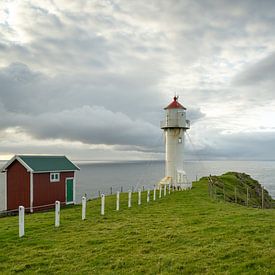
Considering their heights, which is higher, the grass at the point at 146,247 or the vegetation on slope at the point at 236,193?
the grass at the point at 146,247

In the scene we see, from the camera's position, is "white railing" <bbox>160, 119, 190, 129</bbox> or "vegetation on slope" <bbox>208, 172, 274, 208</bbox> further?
"white railing" <bbox>160, 119, 190, 129</bbox>

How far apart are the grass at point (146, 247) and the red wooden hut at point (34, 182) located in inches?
418

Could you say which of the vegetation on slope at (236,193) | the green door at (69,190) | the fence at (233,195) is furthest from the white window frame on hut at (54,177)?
the vegetation on slope at (236,193)

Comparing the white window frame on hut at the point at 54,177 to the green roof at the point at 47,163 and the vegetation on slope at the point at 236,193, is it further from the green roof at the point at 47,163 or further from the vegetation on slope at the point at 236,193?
the vegetation on slope at the point at 236,193

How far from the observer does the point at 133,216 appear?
55.5 feet

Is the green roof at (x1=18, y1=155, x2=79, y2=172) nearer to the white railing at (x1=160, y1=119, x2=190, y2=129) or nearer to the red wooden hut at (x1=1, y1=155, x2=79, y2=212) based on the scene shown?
the red wooden hut at (x1=1, y1=155, x2=79, y2=212)

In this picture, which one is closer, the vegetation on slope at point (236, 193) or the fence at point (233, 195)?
the fence at point (233, 195)

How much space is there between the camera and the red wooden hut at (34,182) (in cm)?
2508

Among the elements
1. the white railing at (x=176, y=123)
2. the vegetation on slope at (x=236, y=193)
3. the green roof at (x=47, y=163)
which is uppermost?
the white railing at (x=176, y=123)

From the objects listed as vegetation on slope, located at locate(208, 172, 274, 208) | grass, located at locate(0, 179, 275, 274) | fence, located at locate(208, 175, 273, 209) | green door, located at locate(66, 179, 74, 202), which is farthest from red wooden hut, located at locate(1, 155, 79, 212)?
vegetation on slope, located at locate(208, 172, 274, 208)

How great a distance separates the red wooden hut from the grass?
10.6 m

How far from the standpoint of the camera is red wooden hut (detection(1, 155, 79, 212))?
25078 mm

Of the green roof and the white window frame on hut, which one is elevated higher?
the green roof

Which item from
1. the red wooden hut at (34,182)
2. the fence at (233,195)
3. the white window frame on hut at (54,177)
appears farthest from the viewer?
the fence at (233,195)
